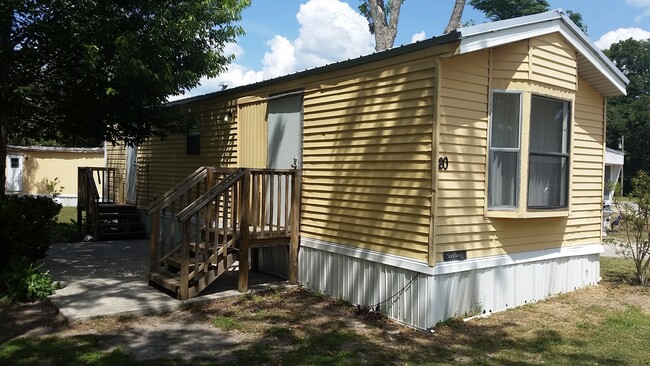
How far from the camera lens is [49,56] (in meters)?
7.70

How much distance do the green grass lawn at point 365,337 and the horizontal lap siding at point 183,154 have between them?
3.55m

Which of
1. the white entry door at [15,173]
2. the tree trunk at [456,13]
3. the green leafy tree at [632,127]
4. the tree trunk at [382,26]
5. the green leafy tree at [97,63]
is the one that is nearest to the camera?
the green leafy tree at [97,63]

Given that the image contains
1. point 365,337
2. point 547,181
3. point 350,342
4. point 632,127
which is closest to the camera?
point 350,342

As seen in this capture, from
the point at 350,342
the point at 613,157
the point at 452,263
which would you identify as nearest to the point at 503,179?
→ the point at 452,263

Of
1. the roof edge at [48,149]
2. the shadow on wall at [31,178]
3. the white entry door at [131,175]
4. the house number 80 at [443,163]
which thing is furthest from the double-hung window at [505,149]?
the shadow on wall at [31,178]

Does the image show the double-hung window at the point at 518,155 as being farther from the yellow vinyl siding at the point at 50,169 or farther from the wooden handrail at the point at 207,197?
the yellow vinyl siding at the point at 50,169

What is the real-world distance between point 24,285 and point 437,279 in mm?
4985

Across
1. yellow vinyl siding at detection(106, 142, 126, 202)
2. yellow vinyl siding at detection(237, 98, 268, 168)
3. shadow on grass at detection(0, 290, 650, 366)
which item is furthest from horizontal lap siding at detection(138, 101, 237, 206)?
shadow on grass at detection(0, 290, 650, 366)

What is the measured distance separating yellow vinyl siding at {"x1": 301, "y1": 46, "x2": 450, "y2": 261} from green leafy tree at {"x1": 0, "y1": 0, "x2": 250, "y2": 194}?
8.52ft

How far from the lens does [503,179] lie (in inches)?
241

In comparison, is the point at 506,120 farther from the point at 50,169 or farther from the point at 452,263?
the point at 50,169

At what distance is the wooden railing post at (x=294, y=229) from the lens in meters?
7.36

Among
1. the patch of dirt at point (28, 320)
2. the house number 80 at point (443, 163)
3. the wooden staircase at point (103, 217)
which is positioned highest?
the house number 80 at point (443, 163)

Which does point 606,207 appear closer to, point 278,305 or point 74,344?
point 278,305
